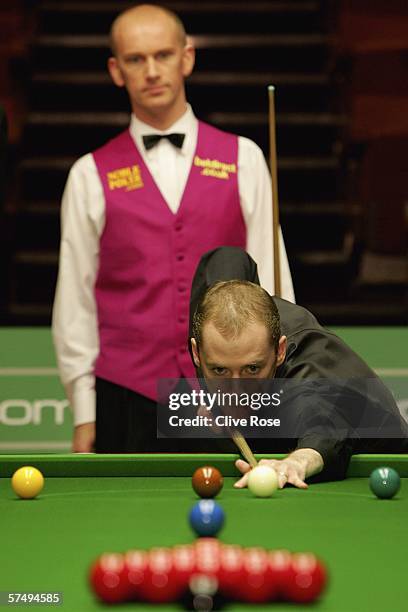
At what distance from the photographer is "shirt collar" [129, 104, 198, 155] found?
10.3ft

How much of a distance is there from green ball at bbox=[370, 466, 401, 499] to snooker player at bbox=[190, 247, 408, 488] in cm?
15

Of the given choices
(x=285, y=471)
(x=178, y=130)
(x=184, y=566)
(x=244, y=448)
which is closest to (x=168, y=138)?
(x=178, y=130)

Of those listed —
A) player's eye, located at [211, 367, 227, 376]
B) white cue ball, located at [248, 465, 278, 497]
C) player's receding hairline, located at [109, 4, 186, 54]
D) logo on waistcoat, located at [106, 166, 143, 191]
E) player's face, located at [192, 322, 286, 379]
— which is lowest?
white cue ball, located at [248, 465, 278, 497]

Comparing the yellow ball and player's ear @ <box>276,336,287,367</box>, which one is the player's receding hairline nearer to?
player's ear @ <box>276,336,287,367</box>

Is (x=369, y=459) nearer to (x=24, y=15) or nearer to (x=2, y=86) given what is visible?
(x=2, y=86)

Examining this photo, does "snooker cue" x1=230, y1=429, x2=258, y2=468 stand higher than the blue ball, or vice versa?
the blue ball

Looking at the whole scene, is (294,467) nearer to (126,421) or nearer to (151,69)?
(126,421)

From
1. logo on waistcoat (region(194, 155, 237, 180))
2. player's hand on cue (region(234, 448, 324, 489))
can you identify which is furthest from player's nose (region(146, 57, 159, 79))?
player's hand on cue (region(234, 448, 324, 489))

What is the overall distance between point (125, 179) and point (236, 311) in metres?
0.95

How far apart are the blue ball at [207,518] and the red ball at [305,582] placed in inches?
11.8

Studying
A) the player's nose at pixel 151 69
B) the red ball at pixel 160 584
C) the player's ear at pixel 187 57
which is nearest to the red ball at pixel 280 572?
the red ball at pixel 160 584

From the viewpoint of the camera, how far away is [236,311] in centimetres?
224

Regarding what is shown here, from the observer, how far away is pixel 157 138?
10.2 feet

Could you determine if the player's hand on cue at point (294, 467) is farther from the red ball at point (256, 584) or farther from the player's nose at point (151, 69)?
the player's nose at point (151, 69)
